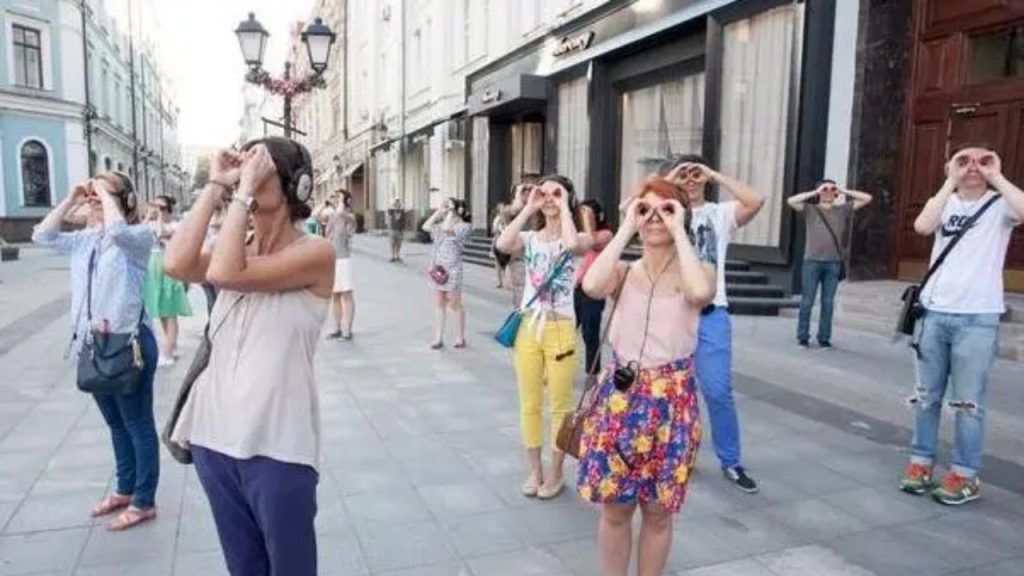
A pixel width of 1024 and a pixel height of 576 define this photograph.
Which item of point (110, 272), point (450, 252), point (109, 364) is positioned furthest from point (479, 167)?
point (109, 364)

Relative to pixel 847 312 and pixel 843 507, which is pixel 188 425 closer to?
pixel 843 507

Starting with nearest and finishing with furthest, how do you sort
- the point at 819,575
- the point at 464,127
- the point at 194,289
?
the point at 819,575 → the point at 194,289 → the point at 464,127

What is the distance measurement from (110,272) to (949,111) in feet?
31.6

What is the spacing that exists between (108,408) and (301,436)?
2.14 meters

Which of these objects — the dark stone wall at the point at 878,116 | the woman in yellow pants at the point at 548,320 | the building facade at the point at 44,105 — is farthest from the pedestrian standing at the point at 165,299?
the building facade at the point at 44,105

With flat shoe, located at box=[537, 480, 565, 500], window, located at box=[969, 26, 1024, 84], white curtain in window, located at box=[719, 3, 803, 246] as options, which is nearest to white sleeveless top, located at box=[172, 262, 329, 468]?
flat shoe, located at box=[537, 480, 565, 500]

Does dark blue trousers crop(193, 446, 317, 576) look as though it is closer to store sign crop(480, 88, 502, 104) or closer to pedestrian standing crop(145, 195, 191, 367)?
pedestrian standing crop(145, 195, 191, 367)

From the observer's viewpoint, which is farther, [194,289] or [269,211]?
[194,289]

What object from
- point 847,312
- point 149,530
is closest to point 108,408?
point 149,530

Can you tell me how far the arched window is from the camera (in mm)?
29719

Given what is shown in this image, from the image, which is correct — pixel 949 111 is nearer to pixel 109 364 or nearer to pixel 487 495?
pixel 487 495

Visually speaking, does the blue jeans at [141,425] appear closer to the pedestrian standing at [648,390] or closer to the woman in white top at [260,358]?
the woman in white top at [260,358]

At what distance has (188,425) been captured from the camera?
90.7 inches

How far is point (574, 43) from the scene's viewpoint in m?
16.4
